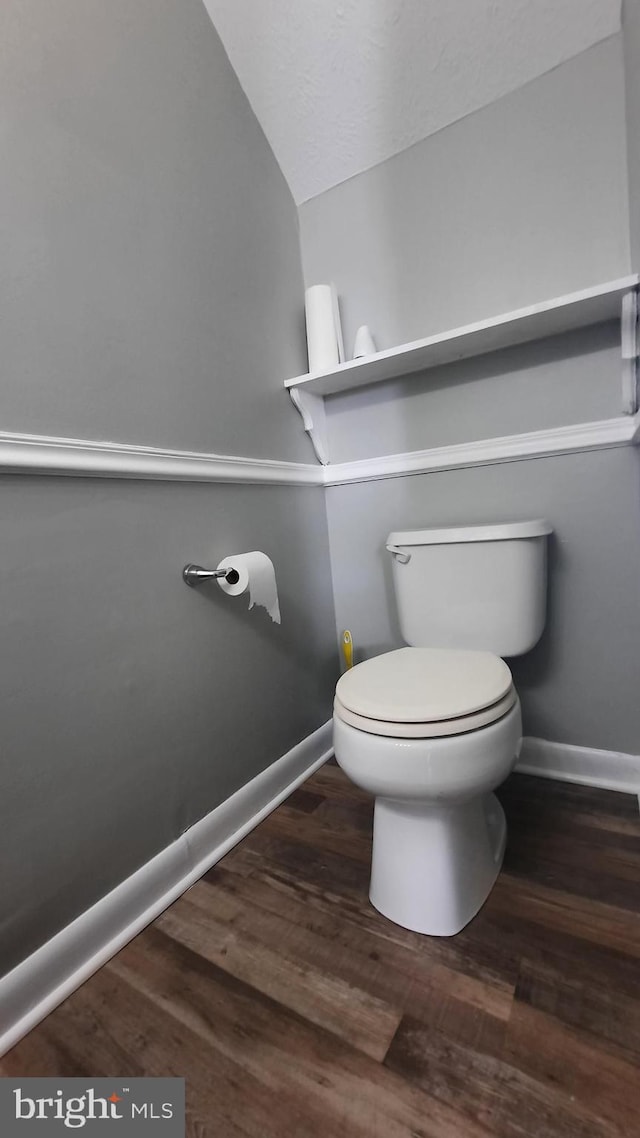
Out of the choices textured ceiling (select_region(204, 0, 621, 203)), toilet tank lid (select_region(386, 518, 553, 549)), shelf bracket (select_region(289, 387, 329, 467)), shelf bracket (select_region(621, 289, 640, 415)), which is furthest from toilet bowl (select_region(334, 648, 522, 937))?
textured ceiling (select_region(204, 0, 621, 203))

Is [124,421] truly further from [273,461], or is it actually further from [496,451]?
[496,451]

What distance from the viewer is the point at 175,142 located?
3.51ft

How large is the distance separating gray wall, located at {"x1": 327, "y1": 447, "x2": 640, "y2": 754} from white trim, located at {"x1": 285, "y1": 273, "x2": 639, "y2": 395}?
298mm

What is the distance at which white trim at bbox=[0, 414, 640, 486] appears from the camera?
2.68 ft

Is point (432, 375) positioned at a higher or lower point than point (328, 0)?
lower

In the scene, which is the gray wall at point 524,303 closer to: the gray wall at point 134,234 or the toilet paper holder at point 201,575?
the gray wall at point 134,234

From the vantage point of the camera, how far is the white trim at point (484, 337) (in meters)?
1.03

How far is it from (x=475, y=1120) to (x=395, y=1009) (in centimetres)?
16

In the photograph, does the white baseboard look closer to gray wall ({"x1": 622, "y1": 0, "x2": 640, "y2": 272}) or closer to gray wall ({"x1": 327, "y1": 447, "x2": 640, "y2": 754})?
gray wall ({"x1": 327, "y1": 447, "x2": 640, "y2": 754})

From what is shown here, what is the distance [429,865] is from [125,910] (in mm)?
571

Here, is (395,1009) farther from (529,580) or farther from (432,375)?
(432,375)

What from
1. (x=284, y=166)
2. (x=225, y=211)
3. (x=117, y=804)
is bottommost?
(x=117, y=804)

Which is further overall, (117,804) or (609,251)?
(609,251)

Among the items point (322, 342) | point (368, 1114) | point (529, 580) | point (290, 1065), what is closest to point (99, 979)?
point (290, 1065)
